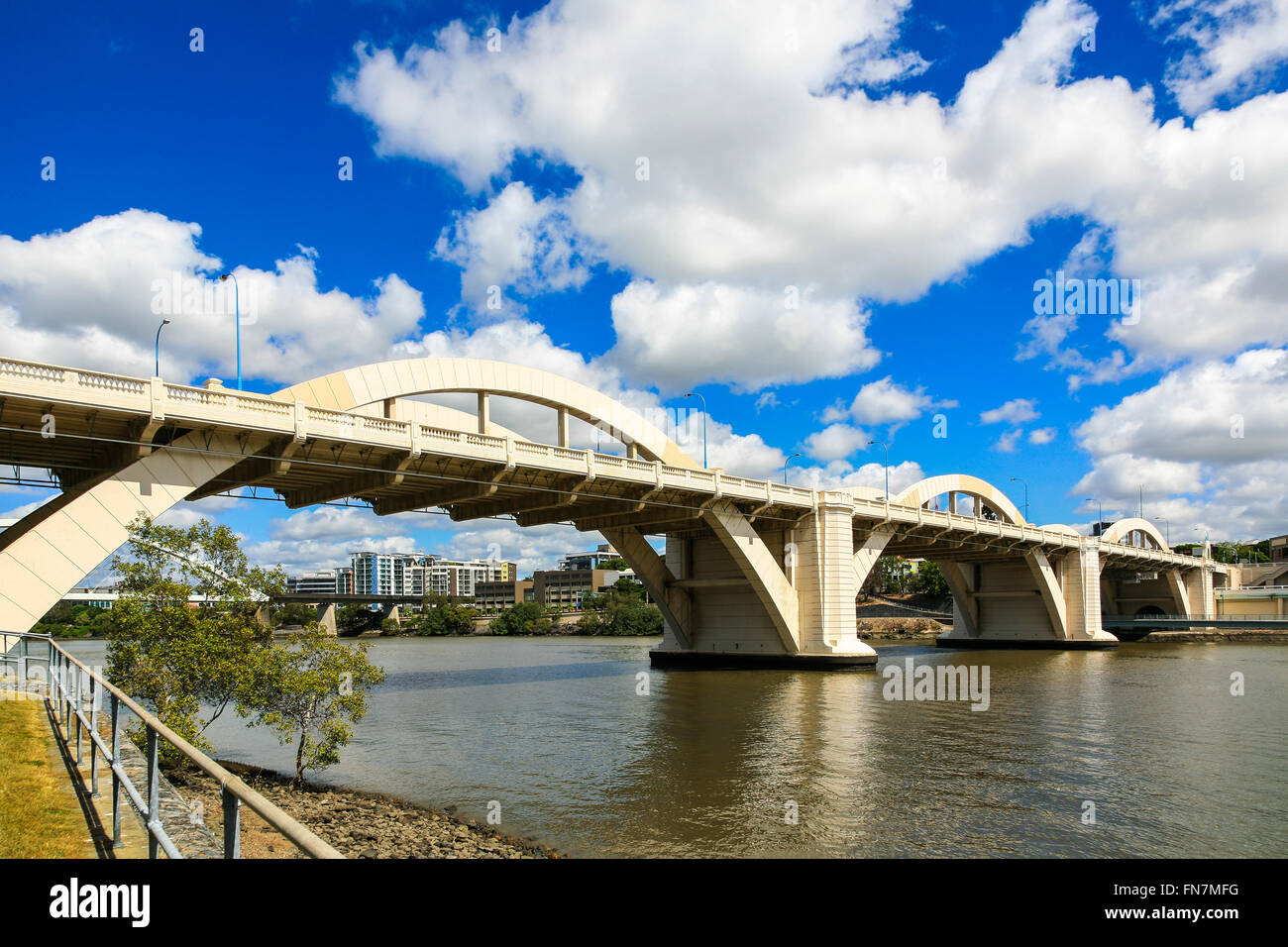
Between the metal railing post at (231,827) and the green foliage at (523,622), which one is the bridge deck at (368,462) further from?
the green foliage at (523,622)

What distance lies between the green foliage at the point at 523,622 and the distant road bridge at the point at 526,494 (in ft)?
191

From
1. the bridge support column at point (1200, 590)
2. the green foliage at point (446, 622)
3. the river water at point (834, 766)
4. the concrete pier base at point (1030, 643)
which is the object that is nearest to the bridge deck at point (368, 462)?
the river water at point (834, 766)

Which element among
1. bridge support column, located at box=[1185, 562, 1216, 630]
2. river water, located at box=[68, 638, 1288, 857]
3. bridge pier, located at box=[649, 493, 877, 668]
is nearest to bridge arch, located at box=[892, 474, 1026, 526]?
bridge pier, located at box=[649, 493, 877, 668]

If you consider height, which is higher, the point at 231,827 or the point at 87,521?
the point at 87,521

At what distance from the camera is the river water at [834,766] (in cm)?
1552

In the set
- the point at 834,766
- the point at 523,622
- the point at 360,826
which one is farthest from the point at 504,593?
the point at 360,826

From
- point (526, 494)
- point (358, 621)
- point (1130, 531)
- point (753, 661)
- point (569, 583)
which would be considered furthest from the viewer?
point (569, 583)

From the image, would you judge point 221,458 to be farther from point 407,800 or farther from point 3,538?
point 407,800

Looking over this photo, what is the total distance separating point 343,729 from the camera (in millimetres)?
19297

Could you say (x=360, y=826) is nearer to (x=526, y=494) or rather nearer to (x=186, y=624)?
(x=186, y=624)

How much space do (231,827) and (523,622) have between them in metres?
118

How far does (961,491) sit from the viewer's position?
72312mm
